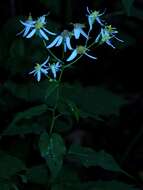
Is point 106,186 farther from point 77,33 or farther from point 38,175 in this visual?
point 77,33

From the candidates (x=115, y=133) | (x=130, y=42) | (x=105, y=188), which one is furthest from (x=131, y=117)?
(x=105, y=188)

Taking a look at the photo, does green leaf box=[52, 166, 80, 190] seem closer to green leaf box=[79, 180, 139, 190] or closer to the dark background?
green leaf box=[79, 180, 139, 190]

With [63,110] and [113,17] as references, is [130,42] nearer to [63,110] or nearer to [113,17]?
[113,17]

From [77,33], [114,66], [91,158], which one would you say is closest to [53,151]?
[91,158]

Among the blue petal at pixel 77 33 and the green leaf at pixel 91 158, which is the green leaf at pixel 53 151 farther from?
the blue petal at pixel 77 33

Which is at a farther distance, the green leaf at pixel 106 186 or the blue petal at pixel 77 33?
the green leaf at pixel 106 186

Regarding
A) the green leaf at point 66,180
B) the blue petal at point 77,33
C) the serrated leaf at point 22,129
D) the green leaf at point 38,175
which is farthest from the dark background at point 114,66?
the blue petal at point 77,33

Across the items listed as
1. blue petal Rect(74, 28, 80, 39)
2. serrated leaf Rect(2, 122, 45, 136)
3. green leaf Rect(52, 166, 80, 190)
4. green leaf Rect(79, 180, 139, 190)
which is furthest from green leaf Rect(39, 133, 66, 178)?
blue petal Rect(74, 28, 80, 39)
